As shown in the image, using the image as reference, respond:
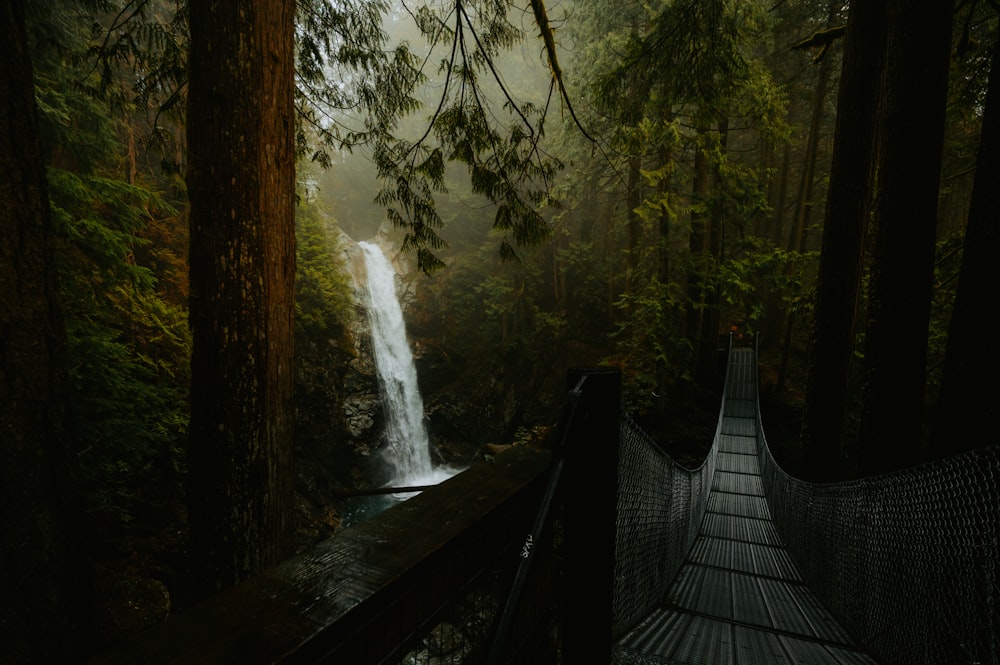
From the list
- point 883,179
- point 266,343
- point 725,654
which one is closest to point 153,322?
point 266,343

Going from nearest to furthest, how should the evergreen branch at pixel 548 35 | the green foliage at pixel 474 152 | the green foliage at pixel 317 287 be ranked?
the evergreen branch at pixel 548 35
the green foliage at pixel 474 152
the green foliage at pixel 317 287

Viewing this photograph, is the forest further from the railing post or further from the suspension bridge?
the railing post

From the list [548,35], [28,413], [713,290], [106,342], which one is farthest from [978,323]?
[106,342]

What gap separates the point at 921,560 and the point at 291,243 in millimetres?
3006

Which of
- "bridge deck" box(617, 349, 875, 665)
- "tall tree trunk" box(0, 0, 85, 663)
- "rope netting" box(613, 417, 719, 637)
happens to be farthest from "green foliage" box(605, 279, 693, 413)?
"tall tree trunk" box(0, 0, 85, 663)

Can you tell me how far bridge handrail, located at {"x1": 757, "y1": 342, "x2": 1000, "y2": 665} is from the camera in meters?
1.40

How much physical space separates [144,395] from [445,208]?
51.8ft

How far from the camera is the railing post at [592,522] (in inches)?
45.7

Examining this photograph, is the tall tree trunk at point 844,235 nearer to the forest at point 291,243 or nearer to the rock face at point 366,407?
the forest at point 291,243

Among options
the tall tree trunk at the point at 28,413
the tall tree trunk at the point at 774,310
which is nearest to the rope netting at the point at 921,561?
the tall tree trunk at the point at 28,413

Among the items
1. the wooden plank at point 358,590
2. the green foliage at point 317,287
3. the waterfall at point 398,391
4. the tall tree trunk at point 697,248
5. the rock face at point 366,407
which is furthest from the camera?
the waterfall at point 398,391

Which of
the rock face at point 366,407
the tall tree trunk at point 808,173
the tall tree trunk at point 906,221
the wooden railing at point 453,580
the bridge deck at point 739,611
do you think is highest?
the tall tree trunk at point 808,173

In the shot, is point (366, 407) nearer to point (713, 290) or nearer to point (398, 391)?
point (398, 391)

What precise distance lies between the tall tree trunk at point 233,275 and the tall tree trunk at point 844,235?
4.56m
